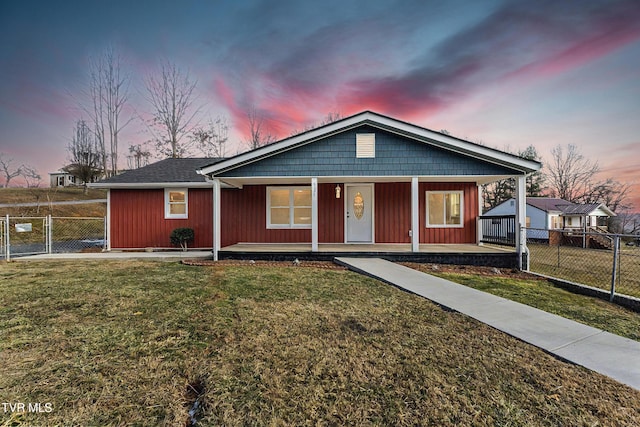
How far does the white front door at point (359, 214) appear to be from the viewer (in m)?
10.2

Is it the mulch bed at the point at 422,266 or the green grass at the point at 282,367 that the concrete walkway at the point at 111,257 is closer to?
the mulch bed at the point at 422,266

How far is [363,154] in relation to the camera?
8.28 metres

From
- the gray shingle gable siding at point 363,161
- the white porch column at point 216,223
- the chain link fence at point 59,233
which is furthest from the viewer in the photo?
the chain link fence at point 59,233

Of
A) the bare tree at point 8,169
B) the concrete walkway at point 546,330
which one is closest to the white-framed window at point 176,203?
the concrete walkway at point 546,330

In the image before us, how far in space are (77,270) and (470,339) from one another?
27.2 feet

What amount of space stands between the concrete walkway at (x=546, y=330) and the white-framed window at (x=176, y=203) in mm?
7997

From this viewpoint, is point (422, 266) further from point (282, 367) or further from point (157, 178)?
point (157, 178)

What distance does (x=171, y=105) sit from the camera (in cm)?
2066

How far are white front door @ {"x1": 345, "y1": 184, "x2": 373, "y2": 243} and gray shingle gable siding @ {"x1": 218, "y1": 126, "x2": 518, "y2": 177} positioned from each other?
203 cm

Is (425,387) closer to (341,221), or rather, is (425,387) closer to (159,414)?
(159,414)

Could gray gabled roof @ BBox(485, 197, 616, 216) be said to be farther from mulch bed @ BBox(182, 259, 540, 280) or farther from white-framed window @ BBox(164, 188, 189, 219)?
white-framed window @ BBox(164, 188, 189, 219)

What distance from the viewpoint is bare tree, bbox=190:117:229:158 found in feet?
70.9

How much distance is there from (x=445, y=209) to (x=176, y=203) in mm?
9861

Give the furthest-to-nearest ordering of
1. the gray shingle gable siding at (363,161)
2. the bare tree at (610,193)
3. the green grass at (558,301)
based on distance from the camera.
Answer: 1. the bare tree at (610,193)
2. the gray shingle gable siding at (363,161)
3. the green grass at (558,301)
